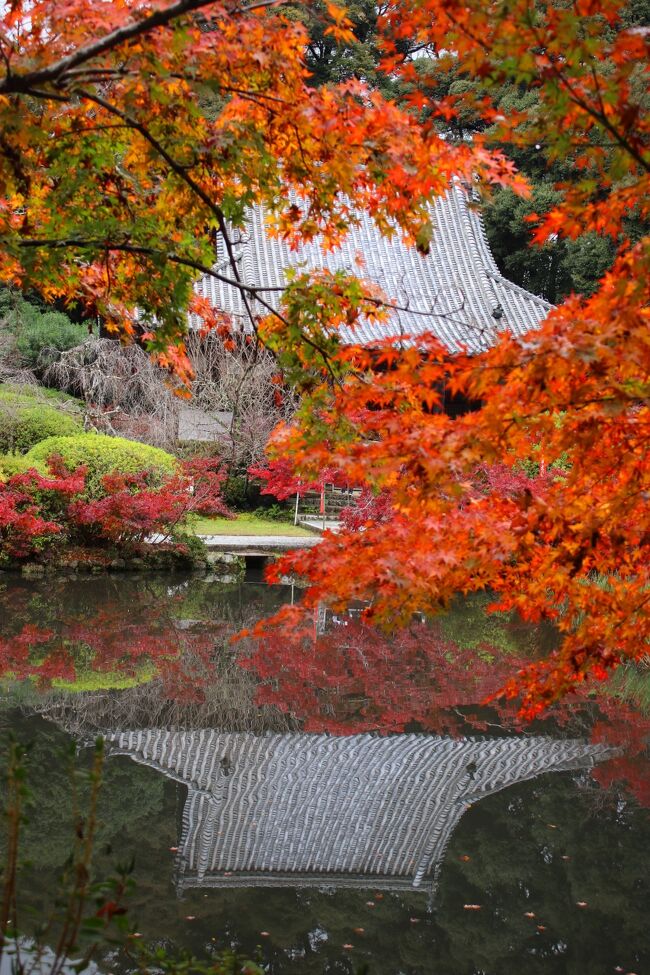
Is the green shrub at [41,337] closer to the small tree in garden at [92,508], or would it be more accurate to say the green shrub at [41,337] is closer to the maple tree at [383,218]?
the small tree in garden at [92,508]

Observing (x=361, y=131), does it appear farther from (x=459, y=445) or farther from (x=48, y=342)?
(x=48, y=342)

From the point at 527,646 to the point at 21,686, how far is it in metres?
4.62

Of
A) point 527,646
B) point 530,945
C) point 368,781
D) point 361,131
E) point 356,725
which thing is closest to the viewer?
point 361,131

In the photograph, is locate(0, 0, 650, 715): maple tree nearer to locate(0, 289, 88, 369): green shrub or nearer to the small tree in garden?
the small tree in garden

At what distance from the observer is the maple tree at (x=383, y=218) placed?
2.46 m

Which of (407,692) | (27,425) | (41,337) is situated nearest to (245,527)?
(27,425)

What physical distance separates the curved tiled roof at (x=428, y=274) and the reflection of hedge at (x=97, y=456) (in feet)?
17.3

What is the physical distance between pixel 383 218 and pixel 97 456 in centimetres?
861

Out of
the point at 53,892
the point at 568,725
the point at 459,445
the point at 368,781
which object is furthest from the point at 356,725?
the point at 459,445

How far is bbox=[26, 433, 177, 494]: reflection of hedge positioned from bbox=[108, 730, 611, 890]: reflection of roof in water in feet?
20.1

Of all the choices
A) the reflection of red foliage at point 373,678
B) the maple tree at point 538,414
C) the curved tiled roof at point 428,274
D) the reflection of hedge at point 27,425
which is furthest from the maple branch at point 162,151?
the curved tiled roof at point 428,274

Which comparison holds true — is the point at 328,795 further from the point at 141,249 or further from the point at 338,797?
the point at 141,249

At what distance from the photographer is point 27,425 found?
14.4 m

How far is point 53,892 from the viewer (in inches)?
151
